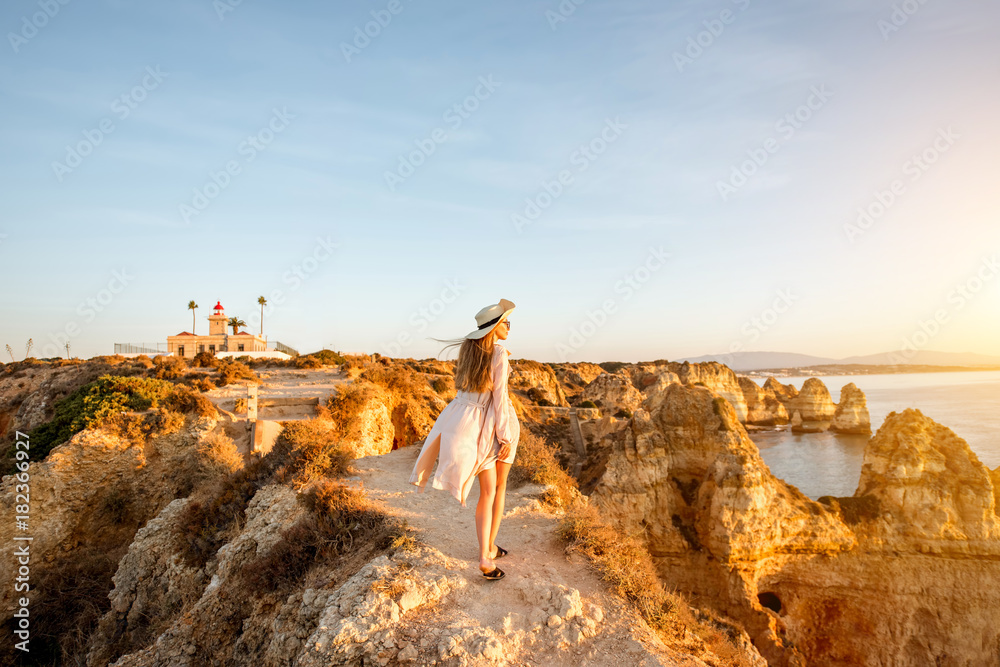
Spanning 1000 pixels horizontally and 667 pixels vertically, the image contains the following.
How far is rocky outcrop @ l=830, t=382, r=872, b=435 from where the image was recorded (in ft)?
182

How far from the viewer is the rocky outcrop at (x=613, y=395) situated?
44.8m

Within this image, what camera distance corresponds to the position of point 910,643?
11898 mm

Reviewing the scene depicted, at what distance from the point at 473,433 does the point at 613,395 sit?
42.7 m

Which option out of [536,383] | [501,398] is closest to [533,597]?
[501,398]

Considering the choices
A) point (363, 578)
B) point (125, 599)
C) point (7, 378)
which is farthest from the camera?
point (7, 378)

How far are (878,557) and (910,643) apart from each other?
1879 mm

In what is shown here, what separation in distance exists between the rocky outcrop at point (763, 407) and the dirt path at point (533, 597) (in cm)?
6728

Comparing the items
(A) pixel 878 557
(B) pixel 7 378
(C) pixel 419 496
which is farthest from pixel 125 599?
(B) pixel 7 378

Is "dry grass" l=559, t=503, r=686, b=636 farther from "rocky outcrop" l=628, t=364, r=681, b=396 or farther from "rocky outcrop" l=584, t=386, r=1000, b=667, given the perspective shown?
"rocky outcrop" l=628, t=364, r=681, b=396

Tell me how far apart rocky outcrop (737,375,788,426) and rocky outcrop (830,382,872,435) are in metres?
7.69

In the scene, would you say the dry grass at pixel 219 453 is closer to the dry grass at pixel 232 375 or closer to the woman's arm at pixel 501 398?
the dry grass at pixel 232 375

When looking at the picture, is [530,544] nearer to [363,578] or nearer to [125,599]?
[363,578]

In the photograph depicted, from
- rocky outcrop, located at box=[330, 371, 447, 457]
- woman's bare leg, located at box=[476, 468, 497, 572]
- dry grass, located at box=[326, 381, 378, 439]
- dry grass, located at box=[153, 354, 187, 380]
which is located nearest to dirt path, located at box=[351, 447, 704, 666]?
woman's bare leg, located at box=[476, 468, 497, 572]

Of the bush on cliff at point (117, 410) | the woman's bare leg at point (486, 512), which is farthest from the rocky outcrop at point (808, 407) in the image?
the woman's bare leg at point (486, 512)
